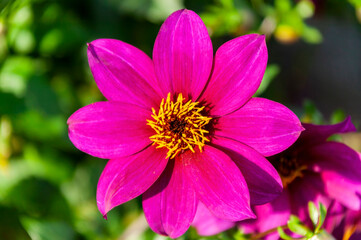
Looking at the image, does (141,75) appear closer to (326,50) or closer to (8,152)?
(8,152)

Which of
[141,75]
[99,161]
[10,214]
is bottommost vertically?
[10,214]

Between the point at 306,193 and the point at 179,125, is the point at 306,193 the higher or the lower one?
the lower one

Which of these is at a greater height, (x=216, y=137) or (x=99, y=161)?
(x=216, y=137)

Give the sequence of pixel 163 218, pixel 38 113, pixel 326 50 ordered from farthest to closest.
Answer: pixel 326 50 → pixel 38 113 → pixel 163 218

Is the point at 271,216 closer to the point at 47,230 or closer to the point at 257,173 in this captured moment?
the point at 257,173

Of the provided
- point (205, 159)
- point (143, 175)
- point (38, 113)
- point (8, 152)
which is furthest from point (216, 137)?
point (8, 152)

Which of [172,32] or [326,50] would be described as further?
[326,50]

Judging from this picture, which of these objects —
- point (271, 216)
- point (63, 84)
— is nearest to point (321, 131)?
point (271, 216)
